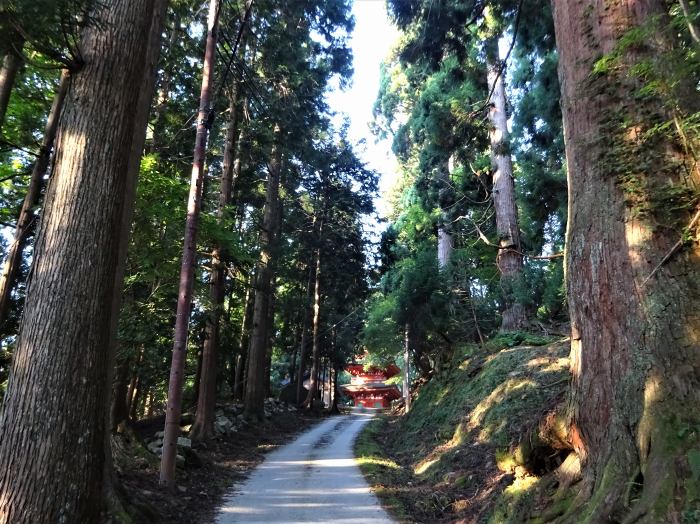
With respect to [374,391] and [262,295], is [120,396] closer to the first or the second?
[262,295]

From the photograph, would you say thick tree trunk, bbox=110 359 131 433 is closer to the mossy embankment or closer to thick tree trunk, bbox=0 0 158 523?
the mossy embankment

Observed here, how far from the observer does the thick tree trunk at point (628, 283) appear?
10.4 feet

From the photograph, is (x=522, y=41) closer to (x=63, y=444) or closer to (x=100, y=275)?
(x=100, y=275)

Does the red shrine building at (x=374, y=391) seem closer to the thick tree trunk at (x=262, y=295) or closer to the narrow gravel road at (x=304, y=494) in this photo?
the thick tree trunk at (x=262, y=295)

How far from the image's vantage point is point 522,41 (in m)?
9.88

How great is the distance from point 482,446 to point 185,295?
568cm

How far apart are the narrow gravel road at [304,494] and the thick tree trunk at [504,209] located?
577 cm

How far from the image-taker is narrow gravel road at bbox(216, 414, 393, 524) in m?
6.54

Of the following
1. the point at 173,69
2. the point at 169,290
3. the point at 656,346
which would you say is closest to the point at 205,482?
the point at 169,290

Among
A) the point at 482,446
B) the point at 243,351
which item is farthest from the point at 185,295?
the point at 243,351

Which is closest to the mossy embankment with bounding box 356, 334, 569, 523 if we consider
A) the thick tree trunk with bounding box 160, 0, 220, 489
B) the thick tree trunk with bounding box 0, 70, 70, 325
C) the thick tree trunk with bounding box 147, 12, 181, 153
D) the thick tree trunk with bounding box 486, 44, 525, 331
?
the thick tree trunk with bounding box 486, 44, 525, 331

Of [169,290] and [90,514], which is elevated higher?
[169,290]

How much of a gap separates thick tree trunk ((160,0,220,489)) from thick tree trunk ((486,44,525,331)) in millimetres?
7053

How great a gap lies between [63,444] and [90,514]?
2.36 feet
